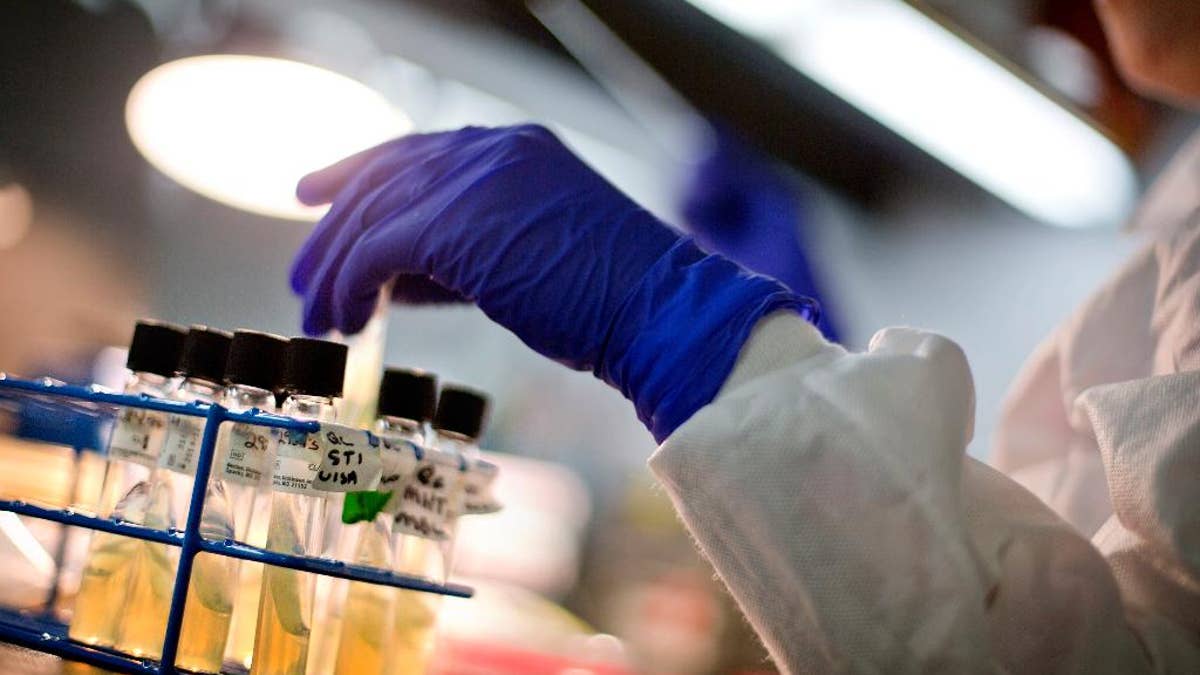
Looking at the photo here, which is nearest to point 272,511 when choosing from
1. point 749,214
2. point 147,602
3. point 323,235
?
point 147,602

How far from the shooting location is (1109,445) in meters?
0.66

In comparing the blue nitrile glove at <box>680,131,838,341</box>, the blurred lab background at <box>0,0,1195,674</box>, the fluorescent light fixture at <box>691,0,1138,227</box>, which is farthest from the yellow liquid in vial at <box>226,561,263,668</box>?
the fluorescent light fixture at <box>691,0,1138,227</box>

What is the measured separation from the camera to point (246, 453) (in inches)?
27.5

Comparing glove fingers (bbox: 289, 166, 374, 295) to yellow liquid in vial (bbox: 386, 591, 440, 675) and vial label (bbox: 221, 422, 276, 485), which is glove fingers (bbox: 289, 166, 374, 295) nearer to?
vial label (bbox: 221, 422, 276, 485)

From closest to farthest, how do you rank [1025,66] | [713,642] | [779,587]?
[779,587]
[1025,66]
[713,642]

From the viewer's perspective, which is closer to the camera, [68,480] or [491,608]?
[68,480]

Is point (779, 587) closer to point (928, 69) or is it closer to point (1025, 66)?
point (928, 69)

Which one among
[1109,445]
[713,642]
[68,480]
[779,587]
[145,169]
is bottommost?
[713,642]

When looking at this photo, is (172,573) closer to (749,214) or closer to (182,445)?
(182,445)

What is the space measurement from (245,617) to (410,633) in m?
0.14

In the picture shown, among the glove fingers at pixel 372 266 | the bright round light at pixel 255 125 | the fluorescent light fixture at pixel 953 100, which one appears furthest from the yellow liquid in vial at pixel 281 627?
the fluorescent light fixture at pixel 953 100

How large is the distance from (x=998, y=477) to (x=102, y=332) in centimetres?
104

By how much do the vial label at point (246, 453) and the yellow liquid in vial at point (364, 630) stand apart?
13cm

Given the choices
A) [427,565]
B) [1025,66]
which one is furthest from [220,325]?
[1025,66]
